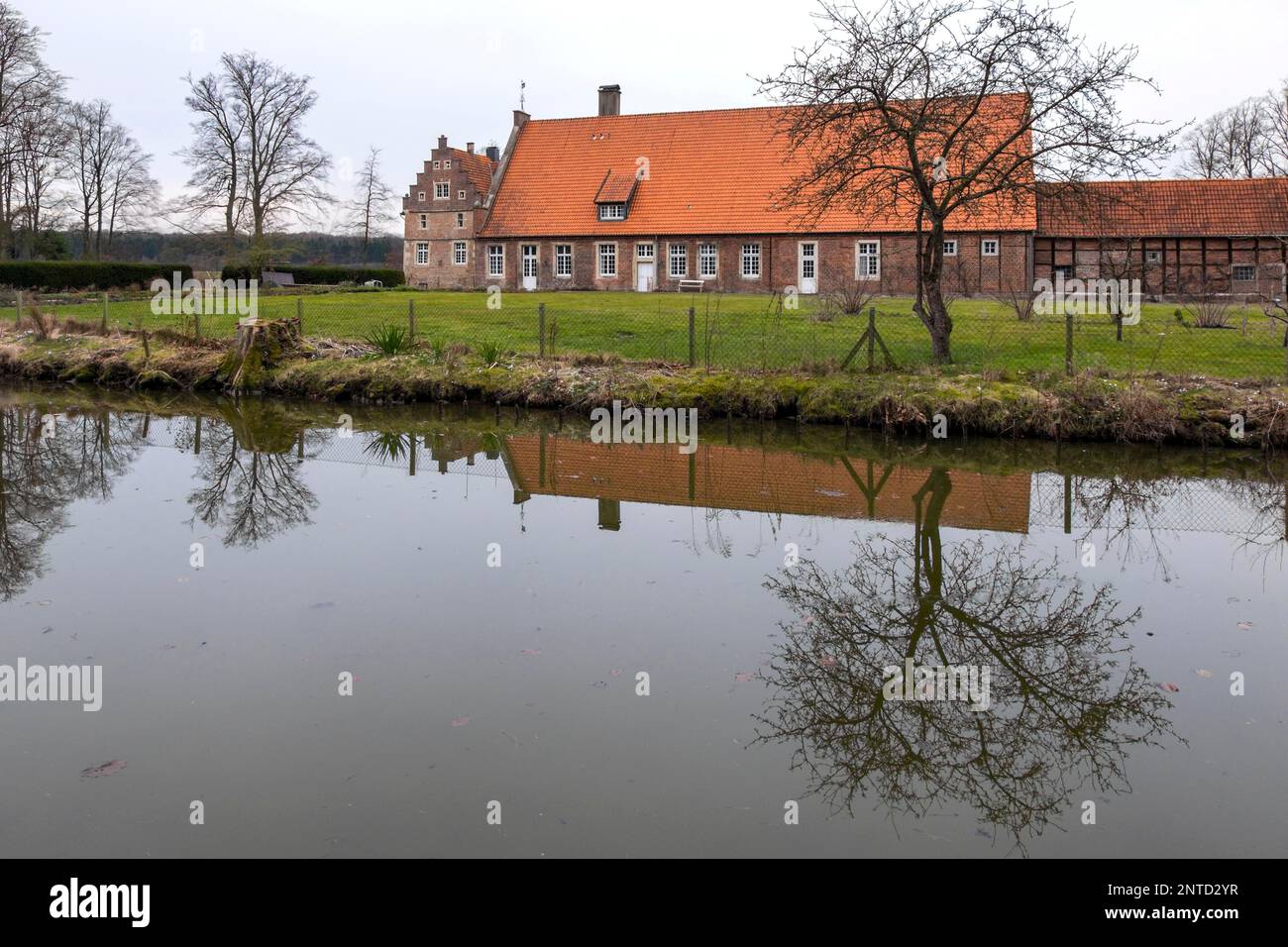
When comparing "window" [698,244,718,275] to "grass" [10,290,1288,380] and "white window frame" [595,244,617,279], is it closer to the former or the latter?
"white window frame" [595,244,617,279]

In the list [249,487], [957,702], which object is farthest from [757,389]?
[957,702]

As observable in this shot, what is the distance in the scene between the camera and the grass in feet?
54.6

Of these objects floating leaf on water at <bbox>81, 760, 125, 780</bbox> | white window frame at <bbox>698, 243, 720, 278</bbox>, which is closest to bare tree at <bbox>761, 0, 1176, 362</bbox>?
floating leaf on water at <bbox>81, 760, 125, 780</bbox>

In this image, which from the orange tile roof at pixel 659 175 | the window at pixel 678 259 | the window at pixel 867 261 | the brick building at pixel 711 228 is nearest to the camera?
the brick building at pixel 711 228

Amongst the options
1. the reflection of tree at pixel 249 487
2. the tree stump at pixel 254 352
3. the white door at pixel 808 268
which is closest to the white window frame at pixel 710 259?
the white door at pixel 808 268

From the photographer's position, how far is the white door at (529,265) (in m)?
43.3

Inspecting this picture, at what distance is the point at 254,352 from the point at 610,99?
3161cm

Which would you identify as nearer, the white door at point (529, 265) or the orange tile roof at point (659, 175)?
the orange tile roof at point (659, 175)

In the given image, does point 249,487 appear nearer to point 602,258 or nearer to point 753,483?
point 753,483

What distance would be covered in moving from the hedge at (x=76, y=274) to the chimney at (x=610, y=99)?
1798 centimetres

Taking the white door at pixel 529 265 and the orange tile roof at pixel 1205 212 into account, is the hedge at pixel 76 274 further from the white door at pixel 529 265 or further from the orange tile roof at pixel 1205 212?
the orange tile roof at pixel 1205 212

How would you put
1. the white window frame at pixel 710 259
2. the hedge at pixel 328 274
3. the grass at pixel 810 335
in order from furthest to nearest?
the hedge at pixel 328 274 < the white window frame at pixel 710 259 < the grass at pixel 810 335

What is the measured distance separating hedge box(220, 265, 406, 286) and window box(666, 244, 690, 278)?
1382cm
